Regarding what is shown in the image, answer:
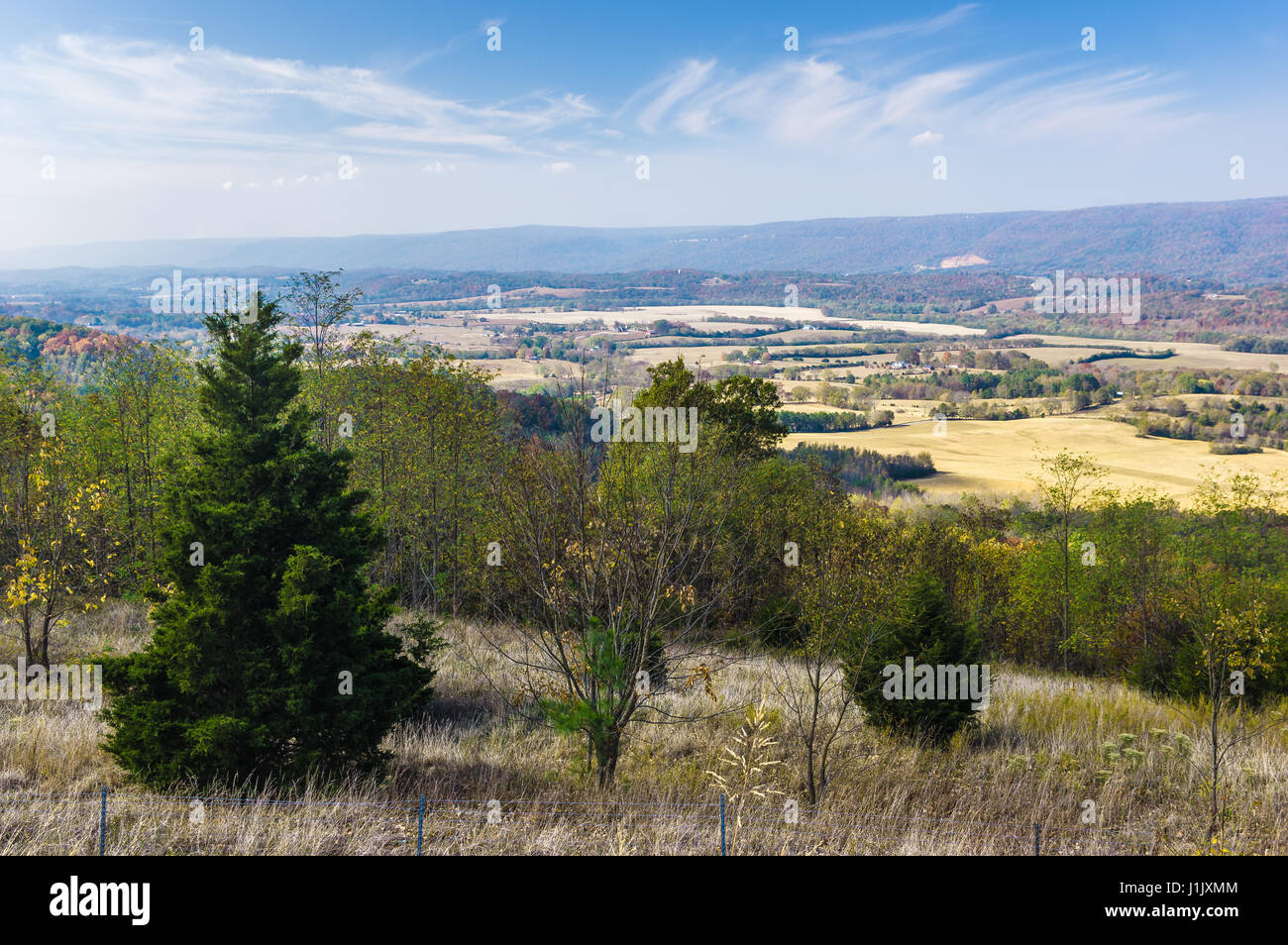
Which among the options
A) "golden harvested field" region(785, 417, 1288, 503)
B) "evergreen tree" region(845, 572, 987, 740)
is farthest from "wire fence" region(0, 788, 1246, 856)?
"golden harvested field" region(785, 417, 1288, 503)

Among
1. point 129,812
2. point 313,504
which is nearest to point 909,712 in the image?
point 313,504

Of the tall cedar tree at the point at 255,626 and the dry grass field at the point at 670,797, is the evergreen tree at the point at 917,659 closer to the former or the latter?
the dry grass field at the point at 670,797

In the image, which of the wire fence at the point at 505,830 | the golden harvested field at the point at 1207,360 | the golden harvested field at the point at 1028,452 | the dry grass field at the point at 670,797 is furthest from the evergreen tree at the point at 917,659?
the golden harvested field at the point at 1207,360

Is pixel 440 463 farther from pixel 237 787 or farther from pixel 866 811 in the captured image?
pixel 866 811

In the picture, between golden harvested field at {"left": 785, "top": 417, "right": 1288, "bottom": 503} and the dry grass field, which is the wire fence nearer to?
the dry grass field

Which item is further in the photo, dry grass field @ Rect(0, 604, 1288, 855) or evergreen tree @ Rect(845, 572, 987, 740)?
evergreen tree @ Rect(845, 572, 987, 740)

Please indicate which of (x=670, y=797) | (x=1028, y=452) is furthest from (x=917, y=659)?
(x=1028, y=452)
